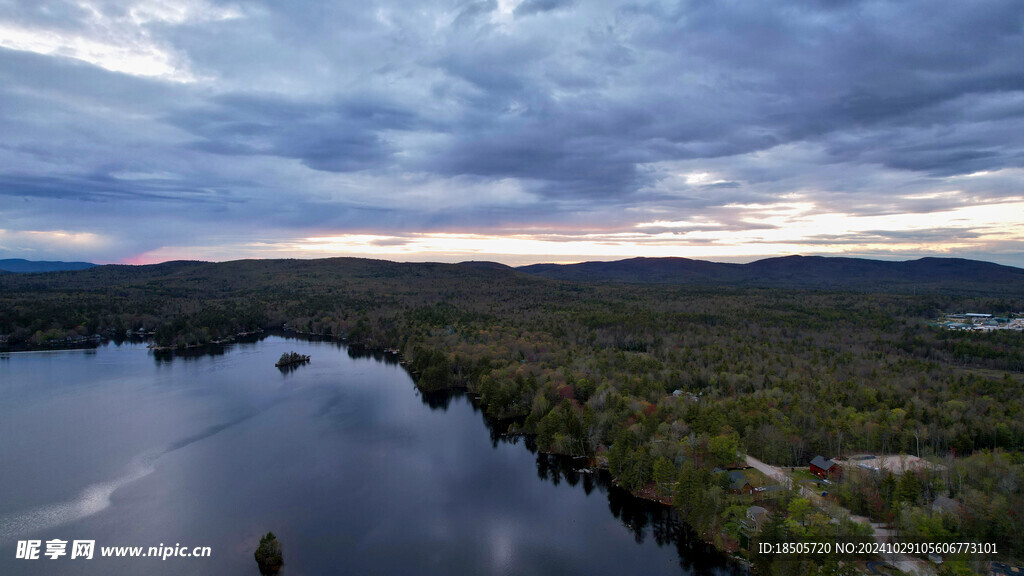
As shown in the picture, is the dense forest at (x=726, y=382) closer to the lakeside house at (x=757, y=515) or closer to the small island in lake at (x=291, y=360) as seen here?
the lakeside house at (x=757, y=515)

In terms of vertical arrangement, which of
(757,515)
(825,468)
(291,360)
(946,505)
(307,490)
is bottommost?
(307,490)

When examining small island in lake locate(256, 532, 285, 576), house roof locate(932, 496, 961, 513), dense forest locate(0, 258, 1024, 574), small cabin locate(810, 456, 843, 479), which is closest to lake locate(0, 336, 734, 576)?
small island in lake locate(256, 532, 285, 576)

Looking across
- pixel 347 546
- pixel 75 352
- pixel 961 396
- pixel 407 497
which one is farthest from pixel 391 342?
pixel 961 396

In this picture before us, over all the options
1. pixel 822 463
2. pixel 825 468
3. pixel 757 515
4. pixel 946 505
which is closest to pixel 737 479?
pixel 757 515

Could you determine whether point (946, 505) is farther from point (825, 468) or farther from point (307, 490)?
point (307, 490)

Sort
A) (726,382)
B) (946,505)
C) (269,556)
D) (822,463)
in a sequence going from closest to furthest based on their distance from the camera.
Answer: (269,556), (946,505), (822,463), (726,382)

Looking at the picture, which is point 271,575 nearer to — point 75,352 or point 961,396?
point 961,396
